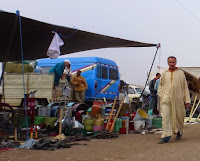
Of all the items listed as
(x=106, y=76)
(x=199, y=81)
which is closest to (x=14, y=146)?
(x=106, y=76)

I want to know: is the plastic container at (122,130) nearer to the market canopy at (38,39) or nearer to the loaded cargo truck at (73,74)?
the market canopy at (38,39)

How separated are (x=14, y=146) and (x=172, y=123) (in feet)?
11.0

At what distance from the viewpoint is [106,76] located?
51.9ft

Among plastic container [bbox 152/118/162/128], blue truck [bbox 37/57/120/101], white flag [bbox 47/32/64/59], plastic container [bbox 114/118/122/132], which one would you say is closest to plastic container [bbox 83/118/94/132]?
plastic container [bbox 114/118/122/132]

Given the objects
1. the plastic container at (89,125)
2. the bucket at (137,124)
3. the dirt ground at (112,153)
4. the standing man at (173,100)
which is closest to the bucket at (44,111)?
the plastic container at (89,125)

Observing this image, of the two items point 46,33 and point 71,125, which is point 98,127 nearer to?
point 71,125

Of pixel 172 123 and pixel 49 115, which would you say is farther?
pixel 49 115

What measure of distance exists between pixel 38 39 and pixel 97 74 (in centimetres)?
616

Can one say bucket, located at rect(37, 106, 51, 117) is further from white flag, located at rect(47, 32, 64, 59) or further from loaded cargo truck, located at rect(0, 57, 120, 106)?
loaded cargo truck, located at rect(0, 57, 120, 106)

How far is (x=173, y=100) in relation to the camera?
300 inches

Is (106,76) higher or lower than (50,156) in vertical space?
higher

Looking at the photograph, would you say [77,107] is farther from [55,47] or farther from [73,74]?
[73,74]

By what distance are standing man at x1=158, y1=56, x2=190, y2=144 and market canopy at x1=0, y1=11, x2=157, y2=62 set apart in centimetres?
205

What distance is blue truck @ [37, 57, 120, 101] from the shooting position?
585 inches
